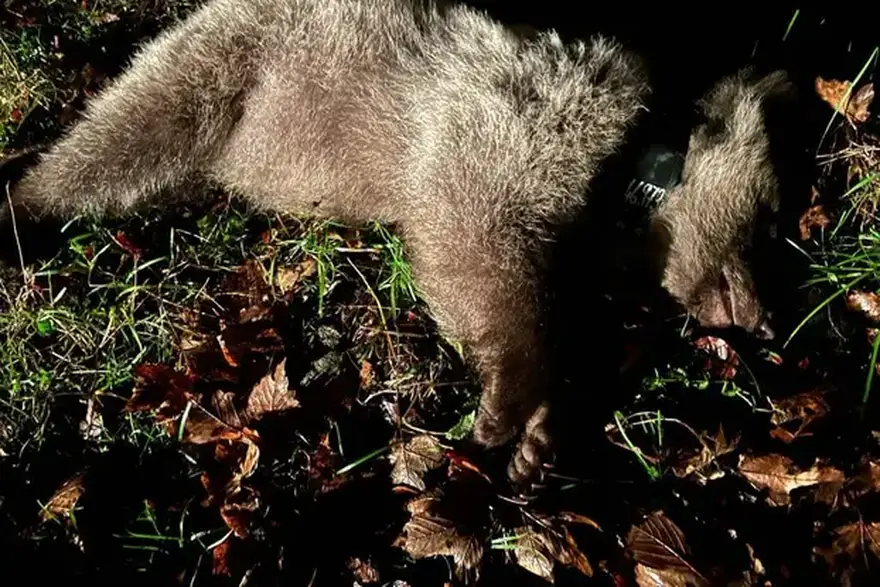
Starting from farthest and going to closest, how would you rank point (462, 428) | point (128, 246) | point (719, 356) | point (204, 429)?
point (128, 246) → point (719, 356) → point (462, 428) → point (204, 429)

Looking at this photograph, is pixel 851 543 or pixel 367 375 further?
pixel 367 375

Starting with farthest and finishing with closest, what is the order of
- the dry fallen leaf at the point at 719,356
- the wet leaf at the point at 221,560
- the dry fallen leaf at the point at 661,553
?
1. the dry fallen leaf at the point at 719,356
2. the wet leaf at the point at 221,560
3. the dry fallen leaf at the point at 661,553

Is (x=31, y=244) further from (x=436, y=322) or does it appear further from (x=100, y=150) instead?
(x=436, y=322)

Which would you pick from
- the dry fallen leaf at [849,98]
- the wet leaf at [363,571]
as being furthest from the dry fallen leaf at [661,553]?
the dry fallen leaf at [849,98]

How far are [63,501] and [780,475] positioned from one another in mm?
2919

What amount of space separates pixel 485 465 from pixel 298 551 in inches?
32.6

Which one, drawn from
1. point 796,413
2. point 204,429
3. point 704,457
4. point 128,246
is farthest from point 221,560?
point 796,413

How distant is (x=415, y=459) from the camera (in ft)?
12.0

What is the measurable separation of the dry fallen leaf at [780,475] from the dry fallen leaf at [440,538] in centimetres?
116

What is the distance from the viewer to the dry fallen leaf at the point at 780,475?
11.4ft

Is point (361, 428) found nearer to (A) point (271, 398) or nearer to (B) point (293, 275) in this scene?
(A) point (271, 398)

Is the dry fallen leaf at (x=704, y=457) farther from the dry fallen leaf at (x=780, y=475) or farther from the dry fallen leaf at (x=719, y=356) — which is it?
the dry fallen leaf at (x=719, y=356)

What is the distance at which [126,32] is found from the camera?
14.9 ft

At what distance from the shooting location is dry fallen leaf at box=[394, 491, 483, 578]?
3.40m
